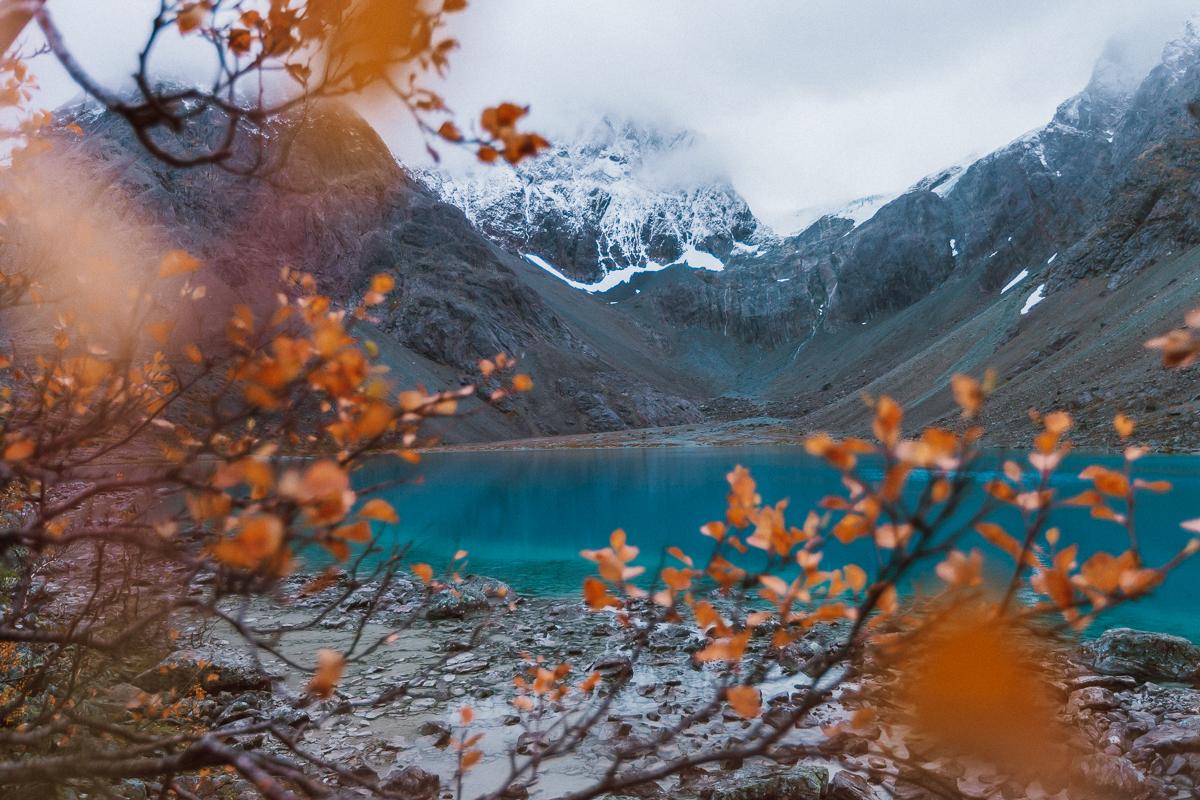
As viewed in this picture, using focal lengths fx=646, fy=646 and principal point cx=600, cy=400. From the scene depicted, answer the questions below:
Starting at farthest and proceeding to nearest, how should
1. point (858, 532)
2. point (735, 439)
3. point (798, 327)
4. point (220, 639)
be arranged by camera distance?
point (798, 327)
point (735, 439)
point (220, 639)
point (858, 532)

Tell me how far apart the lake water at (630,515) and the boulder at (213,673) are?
392 cm

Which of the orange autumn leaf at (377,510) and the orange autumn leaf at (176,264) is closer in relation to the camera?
the orange autumn leaf at (377,510)

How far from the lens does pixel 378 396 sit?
183 centimetres

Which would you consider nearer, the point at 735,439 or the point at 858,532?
the point at 858,532

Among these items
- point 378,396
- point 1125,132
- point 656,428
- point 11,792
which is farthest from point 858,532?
point 1125,132

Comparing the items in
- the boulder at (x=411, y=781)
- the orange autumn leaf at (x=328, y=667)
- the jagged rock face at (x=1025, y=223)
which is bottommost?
the boulder at (x=411, y=781)

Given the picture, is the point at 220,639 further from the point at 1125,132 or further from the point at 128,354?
the point at 1125,132

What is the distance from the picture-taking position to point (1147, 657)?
11.1 metres

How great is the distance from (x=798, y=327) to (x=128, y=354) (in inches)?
6933

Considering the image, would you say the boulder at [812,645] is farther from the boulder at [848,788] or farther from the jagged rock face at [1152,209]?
the jagged rock face at [1152,209]

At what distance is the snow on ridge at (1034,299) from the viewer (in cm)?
8919

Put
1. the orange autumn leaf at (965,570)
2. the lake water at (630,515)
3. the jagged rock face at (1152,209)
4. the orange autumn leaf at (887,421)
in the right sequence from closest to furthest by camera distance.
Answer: the orange autumn leaf at (887,421) < the orange autumn leaf at (965,570) < the lake water at (630,515) < the jagged rock face at (1152,209)

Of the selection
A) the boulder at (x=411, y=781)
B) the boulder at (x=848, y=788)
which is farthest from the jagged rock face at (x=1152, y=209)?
the boulder at (x=411, y=781)

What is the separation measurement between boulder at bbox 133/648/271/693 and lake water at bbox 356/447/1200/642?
392cm
